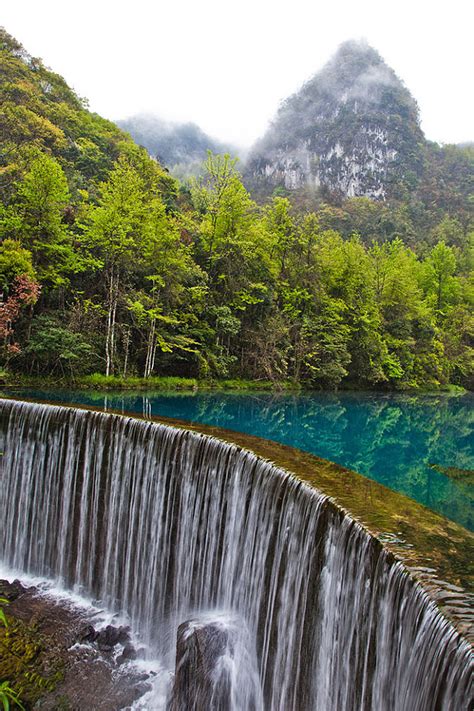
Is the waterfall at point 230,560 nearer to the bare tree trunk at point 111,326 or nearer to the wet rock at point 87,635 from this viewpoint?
the wet rock at point 87,635

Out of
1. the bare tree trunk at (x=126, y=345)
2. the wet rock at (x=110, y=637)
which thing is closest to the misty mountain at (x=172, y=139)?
the bare tree trunk at (x=126, y=345)

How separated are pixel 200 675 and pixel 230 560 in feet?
4.15

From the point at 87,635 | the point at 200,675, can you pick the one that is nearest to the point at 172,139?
the point at 87,635

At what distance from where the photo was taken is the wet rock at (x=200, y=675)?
4.84m

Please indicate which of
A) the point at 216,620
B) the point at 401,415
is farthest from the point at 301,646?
the point at 401,415

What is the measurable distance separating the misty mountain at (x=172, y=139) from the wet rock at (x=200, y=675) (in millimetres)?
137320

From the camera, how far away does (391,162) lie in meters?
93.2

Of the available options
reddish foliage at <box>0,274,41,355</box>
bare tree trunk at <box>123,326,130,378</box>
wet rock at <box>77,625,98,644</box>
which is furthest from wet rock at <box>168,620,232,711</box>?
bare tree trunk at <box>123,326,130,378</box>

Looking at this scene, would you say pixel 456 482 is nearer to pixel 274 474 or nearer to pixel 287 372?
pixel 274 474

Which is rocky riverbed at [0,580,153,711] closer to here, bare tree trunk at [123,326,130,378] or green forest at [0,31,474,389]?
green forest at [0,31,474,389]

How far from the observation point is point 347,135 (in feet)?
327

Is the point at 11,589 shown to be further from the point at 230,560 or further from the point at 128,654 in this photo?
the point at 230,560

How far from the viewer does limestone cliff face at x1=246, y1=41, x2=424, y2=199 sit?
93062mm

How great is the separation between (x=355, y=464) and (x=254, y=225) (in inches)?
632
